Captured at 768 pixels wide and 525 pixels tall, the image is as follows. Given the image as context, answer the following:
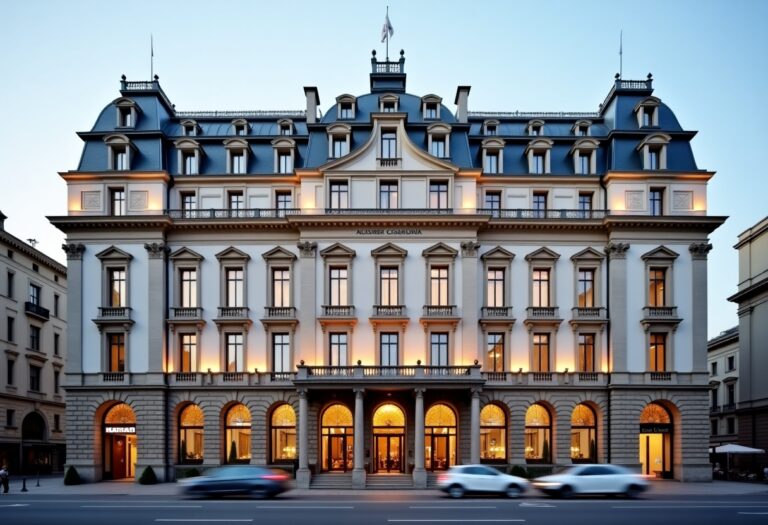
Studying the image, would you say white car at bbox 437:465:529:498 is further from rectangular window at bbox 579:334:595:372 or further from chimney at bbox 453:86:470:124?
chimney at bbox 453:86:470:124

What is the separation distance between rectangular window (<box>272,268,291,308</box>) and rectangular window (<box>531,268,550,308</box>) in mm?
17266

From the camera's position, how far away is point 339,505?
28531 mm

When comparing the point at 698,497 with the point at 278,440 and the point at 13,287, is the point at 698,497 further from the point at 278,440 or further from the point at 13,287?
the point at 13,287

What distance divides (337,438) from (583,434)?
55.8ft

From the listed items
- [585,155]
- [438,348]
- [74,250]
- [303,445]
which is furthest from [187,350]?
[585,155]

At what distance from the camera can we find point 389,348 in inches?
1795

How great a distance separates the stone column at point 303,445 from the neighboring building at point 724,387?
45.3 m

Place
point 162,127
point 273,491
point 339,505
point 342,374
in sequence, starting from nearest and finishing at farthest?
point 339,505 < point 273,491 < point 342,374 < point 162,127

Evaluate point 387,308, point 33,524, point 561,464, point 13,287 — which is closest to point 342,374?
point 387,308

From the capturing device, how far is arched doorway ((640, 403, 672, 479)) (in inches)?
1804

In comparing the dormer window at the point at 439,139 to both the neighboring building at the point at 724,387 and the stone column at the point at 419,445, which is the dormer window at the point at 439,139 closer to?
the stone column at the point at 419,445

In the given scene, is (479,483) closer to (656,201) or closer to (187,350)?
(187,350)

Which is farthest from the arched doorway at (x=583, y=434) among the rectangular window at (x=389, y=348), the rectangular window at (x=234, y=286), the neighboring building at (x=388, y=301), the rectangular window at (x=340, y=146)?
the rectangular window at (x=234, y=286)

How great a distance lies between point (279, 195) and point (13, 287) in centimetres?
2928
